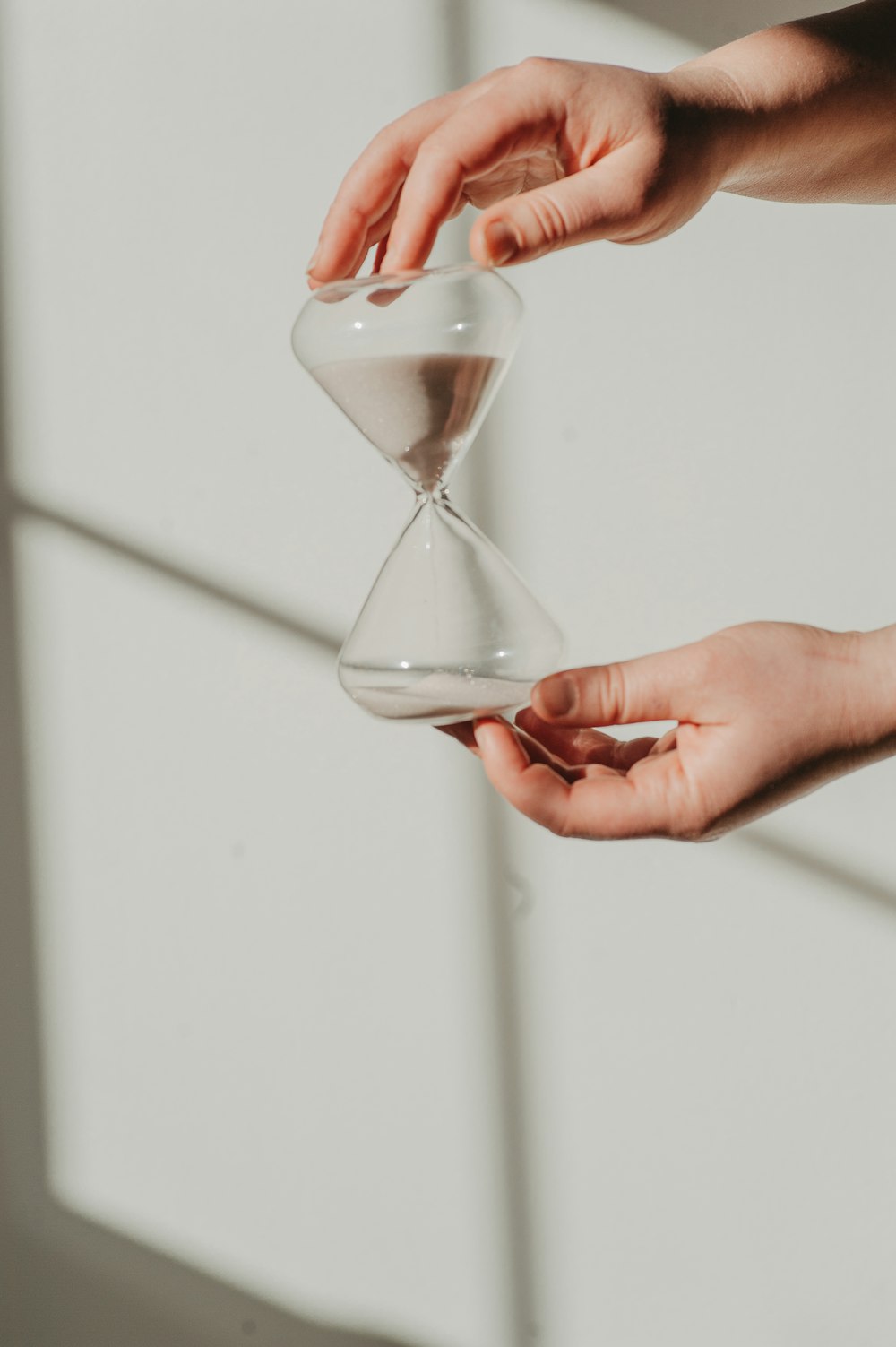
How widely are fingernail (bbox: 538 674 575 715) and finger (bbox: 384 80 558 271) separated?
0.72 feet

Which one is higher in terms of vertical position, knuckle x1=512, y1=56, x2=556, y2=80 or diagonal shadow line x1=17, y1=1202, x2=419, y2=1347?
knuckle x1=512, y1=56, x2=556, y2=80

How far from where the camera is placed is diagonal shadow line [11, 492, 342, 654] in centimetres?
120

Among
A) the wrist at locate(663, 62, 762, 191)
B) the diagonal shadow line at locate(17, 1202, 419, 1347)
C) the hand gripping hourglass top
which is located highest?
the wrist at locate(663, 62, 762, 191)

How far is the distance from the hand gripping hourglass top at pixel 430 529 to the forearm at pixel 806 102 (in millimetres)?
222

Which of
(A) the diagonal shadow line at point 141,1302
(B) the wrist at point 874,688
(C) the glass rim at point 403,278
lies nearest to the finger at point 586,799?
(B) the wrist at point 874,688

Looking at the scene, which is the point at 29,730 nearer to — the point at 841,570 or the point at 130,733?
the point at 130,733

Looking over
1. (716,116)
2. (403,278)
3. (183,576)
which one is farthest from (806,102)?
(183,576)

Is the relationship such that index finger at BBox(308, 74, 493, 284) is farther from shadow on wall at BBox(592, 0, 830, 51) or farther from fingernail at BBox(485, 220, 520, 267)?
shadow on wall at BBox(592, 0, 830, 51)

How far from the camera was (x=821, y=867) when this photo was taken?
3.99ft

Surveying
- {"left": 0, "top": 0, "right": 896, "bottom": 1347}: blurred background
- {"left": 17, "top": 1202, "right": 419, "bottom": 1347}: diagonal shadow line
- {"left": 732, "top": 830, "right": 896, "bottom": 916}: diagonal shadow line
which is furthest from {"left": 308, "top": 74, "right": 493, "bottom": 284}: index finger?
{"left": 17, "top": 1202, "right": 419, "bottom": 1347}: diagonal shadow line

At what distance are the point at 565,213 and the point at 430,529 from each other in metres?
0.17

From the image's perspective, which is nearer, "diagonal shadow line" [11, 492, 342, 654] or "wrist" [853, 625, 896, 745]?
"wrist" [853, 625, 896, 745]

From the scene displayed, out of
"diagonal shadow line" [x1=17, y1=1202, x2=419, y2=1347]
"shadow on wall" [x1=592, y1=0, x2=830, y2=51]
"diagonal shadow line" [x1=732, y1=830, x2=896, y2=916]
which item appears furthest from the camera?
"diagonal shadow line" [x1=17, y1=1202, x2=419, y2=1347]

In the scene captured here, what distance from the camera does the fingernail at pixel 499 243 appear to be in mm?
581
